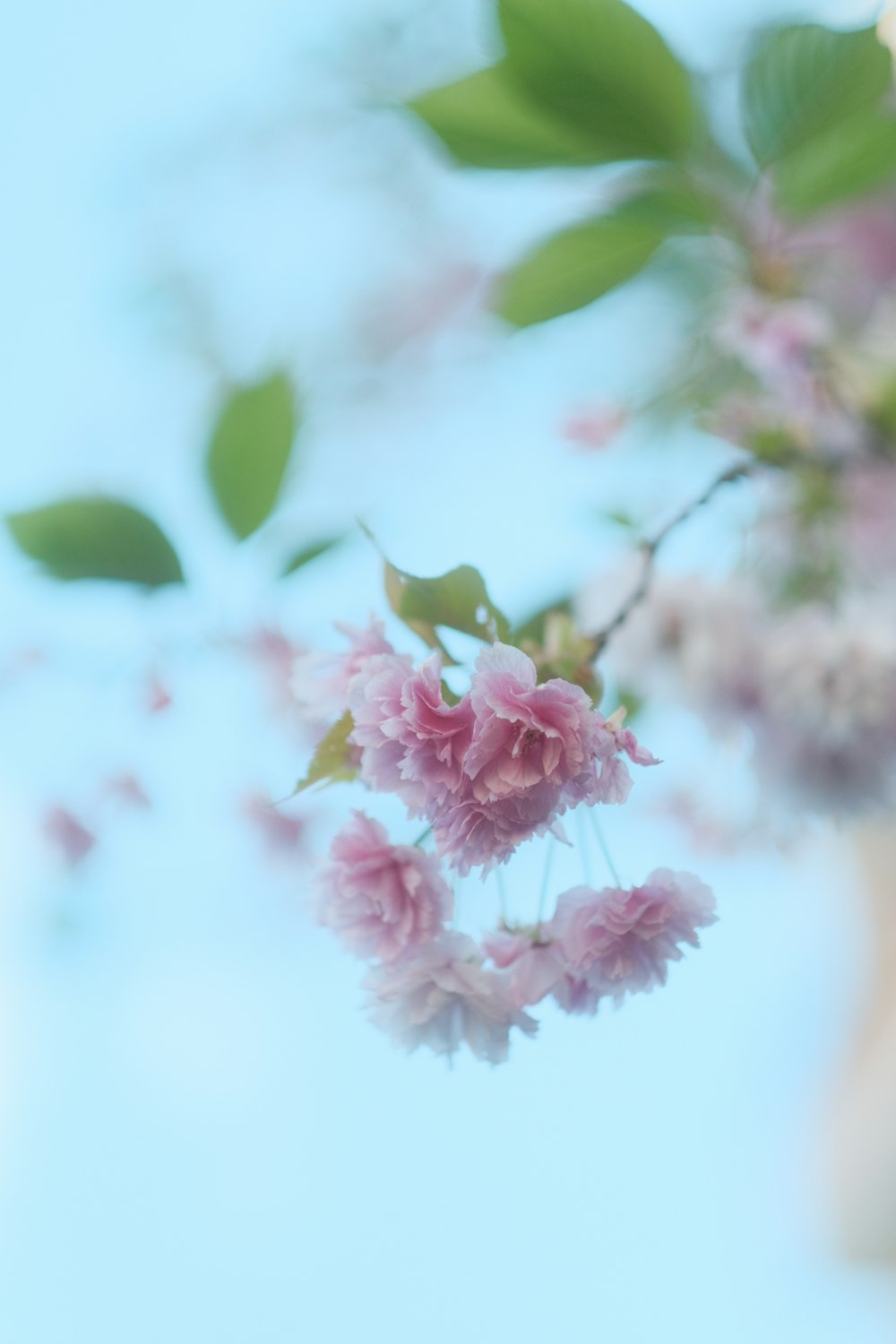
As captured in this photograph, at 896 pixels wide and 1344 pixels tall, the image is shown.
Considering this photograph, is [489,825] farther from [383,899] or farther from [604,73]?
[604,73]

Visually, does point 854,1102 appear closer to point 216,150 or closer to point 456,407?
point 456,407

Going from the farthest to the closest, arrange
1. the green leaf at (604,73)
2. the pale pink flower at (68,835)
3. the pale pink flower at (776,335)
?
the pale pink flower at (68,835), the pale pink flower at (776,335), the green leaf at (604,73)

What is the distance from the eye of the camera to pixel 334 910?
0.29 m

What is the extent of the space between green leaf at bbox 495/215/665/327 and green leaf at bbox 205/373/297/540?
0.39ft

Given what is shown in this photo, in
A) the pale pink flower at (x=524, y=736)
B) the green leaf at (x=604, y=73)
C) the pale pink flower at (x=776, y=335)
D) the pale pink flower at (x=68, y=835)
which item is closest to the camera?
the pale pink flower at (x=524, y=736)

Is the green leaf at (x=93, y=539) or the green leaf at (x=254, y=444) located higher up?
the green leaf at (x=254, y=444)

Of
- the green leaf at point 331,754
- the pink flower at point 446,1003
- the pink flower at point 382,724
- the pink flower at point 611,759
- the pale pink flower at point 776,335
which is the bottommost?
the pink flower at point 446,1003

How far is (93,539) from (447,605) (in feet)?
0.78

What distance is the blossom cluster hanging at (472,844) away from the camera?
0.25 m

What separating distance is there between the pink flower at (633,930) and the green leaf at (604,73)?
0.33 meters

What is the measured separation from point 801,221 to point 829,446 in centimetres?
12

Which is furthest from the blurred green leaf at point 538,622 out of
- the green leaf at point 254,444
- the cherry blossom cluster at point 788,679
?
the green leaf at point 254,444

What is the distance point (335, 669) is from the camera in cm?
32

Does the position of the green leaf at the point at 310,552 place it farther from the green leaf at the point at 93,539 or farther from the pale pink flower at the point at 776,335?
the pale pink flower at the point at 776,335
